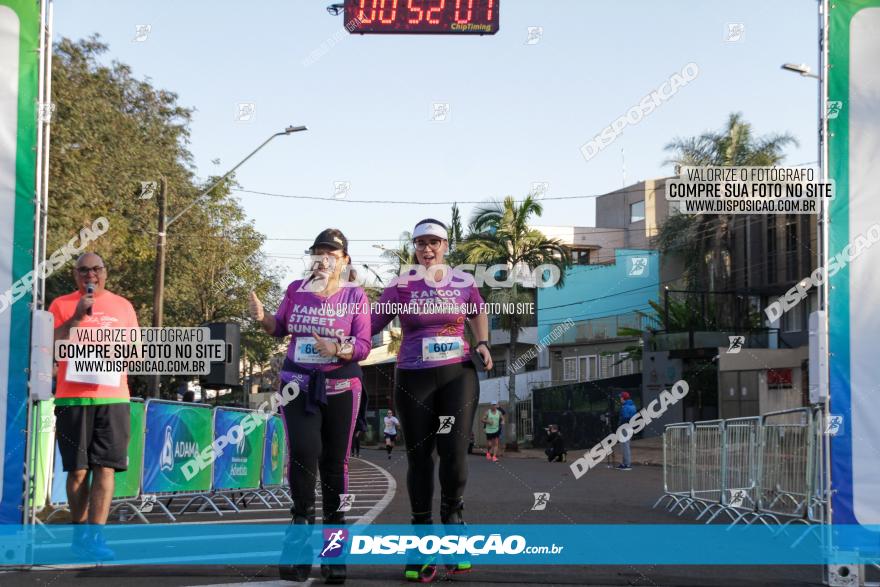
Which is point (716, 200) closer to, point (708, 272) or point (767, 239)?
point (767, 239)

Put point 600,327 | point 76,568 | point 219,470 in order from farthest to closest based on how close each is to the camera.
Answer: point 600,327, point 219,470, point 76,568

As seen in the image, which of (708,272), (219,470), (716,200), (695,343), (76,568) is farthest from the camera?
(708,272)

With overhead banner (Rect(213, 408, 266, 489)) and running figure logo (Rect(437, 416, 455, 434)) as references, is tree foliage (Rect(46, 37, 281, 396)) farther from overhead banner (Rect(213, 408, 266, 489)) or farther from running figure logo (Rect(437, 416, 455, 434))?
running figure logo (Rect(437, 416, 455, 434))

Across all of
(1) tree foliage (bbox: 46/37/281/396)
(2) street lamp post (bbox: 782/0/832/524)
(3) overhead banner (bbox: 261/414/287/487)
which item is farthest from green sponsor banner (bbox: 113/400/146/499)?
(1) tree foliage (bbox: 46/37/281/396)

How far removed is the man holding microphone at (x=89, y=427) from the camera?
23.0 ft

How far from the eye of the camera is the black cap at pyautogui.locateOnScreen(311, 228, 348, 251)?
6.75m

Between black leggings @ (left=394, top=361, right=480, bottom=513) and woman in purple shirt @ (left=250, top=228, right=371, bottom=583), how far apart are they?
34 centimetres

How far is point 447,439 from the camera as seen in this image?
668 cm

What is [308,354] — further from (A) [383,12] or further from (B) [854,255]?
(A) [383,12]

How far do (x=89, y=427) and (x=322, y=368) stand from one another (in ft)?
5.57

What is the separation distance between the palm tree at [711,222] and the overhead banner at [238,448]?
36.6m

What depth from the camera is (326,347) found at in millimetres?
6473

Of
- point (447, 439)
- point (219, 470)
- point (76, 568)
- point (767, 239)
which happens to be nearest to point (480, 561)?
point (447, 439)

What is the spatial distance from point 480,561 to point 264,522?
4.00m
